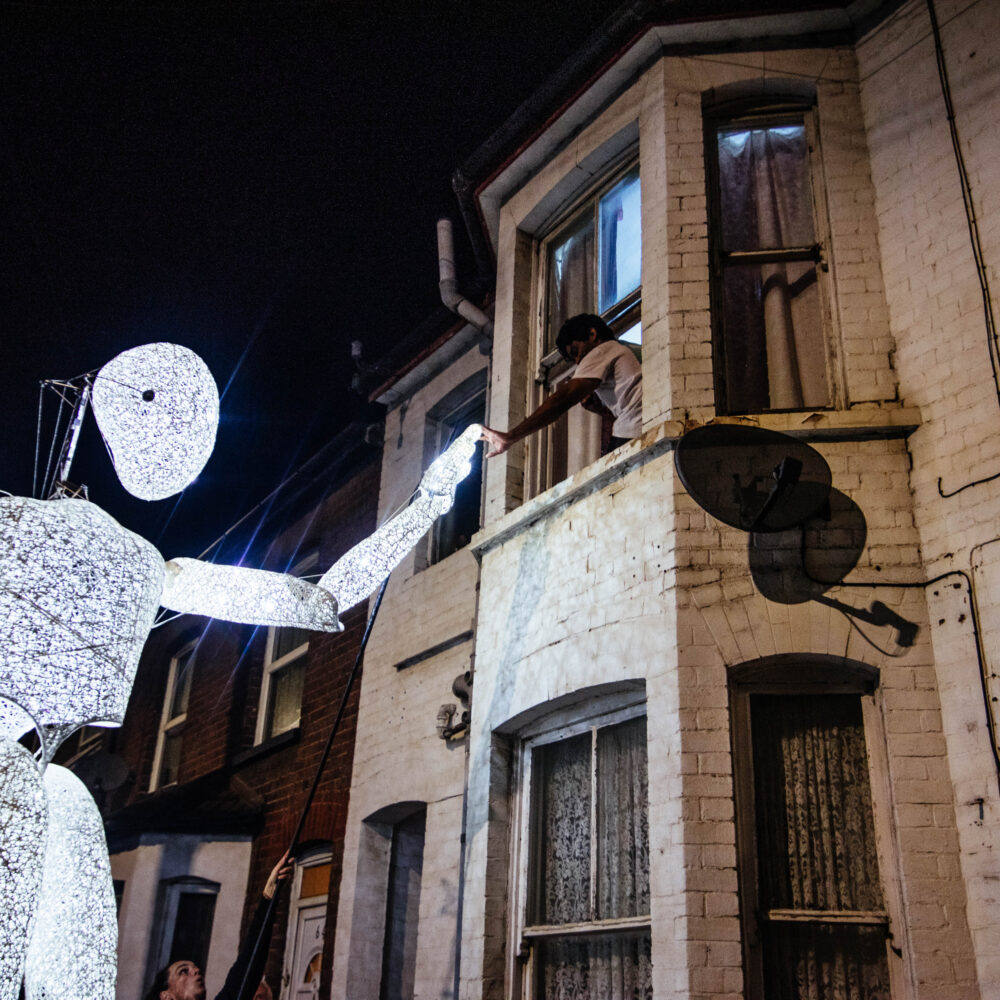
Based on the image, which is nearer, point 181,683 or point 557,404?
point 557,404

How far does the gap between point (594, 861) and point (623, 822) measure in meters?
0.24

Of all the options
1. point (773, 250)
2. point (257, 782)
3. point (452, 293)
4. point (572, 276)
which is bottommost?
point (257, 782)

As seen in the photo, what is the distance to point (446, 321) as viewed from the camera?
7910 mm

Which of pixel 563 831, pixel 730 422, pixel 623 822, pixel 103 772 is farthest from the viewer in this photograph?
pixel 103 772

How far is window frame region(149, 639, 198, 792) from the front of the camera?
1127cm

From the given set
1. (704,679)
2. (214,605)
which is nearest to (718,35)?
(704,679)

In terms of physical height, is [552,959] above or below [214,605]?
below

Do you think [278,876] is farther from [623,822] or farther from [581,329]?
[581,329]

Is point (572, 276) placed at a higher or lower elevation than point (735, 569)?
higher

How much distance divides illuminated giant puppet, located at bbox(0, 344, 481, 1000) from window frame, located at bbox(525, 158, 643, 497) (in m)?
2.65

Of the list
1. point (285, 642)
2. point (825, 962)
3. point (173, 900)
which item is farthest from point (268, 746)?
point (825, 962)

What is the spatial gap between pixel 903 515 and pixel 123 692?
317cm

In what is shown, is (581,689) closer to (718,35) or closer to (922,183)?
(922,183)

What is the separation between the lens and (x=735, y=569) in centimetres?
417
